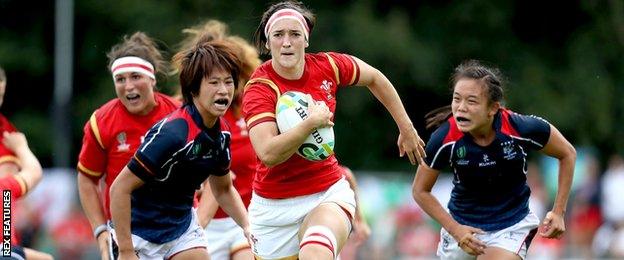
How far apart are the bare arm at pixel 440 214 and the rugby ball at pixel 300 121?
1006mm

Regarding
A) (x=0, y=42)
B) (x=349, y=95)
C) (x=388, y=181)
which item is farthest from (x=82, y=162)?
(x=0, y=42)

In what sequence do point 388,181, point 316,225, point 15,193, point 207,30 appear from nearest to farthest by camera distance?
point 316,225 → point 15,193 → point 207,30 → point 388,181

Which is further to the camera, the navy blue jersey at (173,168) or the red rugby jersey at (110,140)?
the red rugby jersey at (110,140)

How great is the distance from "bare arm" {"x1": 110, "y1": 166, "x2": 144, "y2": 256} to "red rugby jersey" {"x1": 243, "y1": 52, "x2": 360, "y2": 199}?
718 millimetres

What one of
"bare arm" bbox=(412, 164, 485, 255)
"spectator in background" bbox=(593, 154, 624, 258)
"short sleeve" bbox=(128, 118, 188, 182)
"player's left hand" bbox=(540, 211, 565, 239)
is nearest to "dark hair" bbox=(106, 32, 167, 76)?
"short sleeve" bbox=(128, 118, 188, 182)

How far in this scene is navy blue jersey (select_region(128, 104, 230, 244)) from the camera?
24.5ft

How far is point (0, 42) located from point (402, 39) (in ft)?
24.9

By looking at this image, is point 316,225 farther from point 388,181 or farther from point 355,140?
point 355,140

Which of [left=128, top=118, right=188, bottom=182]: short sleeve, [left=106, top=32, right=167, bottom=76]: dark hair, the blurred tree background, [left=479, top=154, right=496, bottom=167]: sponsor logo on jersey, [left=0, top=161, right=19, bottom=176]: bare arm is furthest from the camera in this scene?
the blurred tree background

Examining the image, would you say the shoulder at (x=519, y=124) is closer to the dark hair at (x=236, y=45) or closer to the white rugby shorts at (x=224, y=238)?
the dark hair at (x=236, y=45)

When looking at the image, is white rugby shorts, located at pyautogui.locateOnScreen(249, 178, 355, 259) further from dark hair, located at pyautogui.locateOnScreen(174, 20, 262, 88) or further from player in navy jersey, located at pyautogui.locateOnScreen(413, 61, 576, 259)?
dark hair, located at pyautogui.locateOnScreen(174, 20, 262, 88)

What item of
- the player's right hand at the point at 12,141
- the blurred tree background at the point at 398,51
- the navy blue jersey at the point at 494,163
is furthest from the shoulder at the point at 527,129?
the blurred tree background at the point at 398,51

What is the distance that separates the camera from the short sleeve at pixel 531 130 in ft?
26.8

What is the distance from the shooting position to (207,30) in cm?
953
